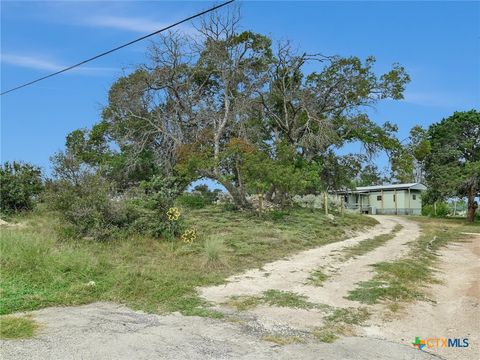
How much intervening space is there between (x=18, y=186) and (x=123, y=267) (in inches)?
406

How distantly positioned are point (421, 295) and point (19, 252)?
22.7 ft

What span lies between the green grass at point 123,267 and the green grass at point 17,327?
0.45 metres

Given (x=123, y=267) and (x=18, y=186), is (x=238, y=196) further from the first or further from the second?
(x=123, y=267)

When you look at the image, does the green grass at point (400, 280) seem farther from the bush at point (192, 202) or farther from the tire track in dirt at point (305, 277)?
the bush at point (192, 202)

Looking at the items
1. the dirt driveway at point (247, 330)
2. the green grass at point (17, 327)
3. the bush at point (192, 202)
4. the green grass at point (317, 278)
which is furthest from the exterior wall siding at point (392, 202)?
the green grass at point (17, 327)

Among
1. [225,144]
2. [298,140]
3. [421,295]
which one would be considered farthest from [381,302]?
[298,140]

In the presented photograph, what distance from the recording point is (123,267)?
776cm

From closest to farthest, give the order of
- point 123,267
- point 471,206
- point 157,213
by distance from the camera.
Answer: point 123,267 → point 157,213 → point 471,206

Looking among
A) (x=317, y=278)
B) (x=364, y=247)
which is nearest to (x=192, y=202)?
(x=364, y=247)

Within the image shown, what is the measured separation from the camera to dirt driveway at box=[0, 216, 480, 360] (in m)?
4.23

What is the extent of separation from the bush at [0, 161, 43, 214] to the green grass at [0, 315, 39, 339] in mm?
12136

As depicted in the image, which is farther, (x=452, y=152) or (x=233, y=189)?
(x=452, y=152)

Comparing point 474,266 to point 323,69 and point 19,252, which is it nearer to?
point 19,252

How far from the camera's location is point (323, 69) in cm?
2153
